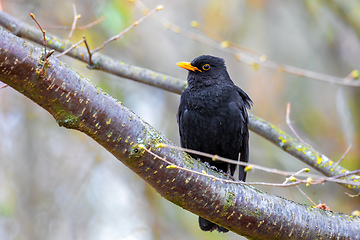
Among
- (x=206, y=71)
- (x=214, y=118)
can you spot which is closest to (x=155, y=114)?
(x=206, y=71)

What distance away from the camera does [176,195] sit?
2.67 m

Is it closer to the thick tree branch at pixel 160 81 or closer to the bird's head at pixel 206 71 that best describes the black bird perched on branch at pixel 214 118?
the bird's head at pixel 206 71

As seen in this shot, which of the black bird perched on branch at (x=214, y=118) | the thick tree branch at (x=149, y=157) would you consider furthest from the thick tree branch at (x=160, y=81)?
the thick tree branch at (x=149, y=157)

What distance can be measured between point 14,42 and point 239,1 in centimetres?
543

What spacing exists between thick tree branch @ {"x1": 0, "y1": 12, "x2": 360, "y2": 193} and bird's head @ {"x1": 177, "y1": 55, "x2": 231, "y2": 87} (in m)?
0.34

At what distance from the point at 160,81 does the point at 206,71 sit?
71 centimetres

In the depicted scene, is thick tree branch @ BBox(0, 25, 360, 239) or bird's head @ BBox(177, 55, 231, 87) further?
bird's head @ BBox(177, 55, 231, 87)

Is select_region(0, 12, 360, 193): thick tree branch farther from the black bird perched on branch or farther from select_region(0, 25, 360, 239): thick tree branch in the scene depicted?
select_region(0, 25, 360, 239): thick tree branch

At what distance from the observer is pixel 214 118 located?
4129mm

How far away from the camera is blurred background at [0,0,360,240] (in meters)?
6.01

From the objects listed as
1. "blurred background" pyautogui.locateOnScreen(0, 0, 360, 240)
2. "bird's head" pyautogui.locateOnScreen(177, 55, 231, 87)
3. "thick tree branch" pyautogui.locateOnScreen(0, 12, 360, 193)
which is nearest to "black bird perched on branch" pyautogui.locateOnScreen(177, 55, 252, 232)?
"bird's head" pyautogui.locateOnScreen(177, 55, 231, 87)

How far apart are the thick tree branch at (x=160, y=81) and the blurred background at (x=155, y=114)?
1557 mm

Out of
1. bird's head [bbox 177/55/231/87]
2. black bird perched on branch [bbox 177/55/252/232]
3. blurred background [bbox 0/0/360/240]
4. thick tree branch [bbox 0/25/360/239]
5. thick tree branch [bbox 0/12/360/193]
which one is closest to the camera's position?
thick tree branch [bbox 0/25/360/239]

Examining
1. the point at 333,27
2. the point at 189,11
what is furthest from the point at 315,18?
the point at 189,11
